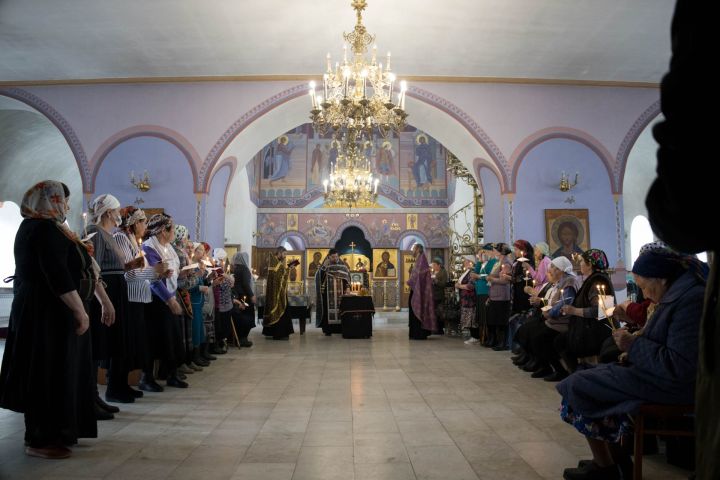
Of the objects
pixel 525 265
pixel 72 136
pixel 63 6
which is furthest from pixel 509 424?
pixel 72 136

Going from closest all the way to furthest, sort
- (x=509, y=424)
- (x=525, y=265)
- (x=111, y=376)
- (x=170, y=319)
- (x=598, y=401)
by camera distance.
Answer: (x=598, y=401) → (x=509, y=424) → (x=111, y=376) → (x=170, y=319) → (x=525, y=265)

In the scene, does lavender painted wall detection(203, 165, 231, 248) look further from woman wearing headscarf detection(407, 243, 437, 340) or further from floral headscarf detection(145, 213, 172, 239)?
floral headscarf detection(145, 213, 172, 239)

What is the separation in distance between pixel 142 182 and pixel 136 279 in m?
6.24

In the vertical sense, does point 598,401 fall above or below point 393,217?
below

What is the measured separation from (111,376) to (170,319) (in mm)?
659

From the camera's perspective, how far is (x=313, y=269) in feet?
63.3

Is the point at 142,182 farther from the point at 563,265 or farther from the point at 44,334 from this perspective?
the point at 563,265

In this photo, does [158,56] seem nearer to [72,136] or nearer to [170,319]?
[72,136]

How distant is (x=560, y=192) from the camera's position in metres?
9.95

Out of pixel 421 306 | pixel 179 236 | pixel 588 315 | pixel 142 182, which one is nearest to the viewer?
pixel 588 315

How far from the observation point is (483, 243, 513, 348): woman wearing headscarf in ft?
24.5

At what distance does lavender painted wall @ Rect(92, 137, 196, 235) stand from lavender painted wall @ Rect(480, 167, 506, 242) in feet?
19.2

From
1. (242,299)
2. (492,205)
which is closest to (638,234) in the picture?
(492,205)

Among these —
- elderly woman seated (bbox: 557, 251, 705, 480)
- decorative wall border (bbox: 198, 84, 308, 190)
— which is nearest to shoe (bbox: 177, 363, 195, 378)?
elderly woman seated (bbox: 557, 251, 705, 480)
